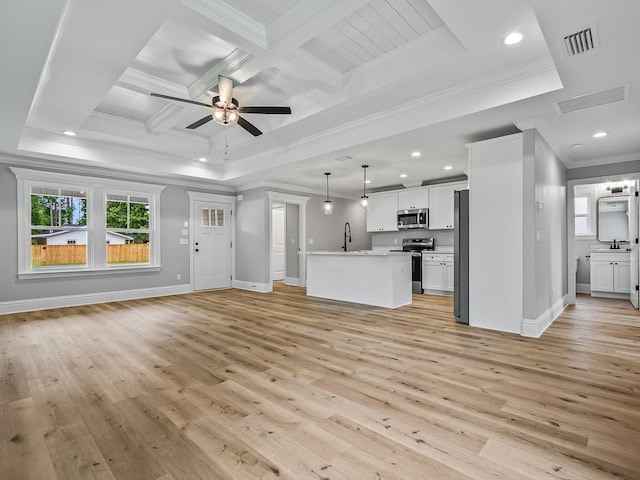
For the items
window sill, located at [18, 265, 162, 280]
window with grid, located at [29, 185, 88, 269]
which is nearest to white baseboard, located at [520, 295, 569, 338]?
window sill, located at [18, 265, 162, 280]

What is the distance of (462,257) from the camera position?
4398 mm

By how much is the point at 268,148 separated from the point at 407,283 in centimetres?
351

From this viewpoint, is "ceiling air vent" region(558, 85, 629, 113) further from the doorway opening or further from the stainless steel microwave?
the stainless steel microwave

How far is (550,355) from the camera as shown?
10.3 feet

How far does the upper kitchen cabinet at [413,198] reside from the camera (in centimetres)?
750

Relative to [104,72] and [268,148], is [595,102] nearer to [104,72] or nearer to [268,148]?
[268,148]

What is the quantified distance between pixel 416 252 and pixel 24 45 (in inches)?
265

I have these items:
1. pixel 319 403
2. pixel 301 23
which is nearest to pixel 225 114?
pixel 301 23

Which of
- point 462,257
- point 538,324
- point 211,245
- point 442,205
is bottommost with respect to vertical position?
point 538,324

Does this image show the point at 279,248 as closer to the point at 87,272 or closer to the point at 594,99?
the point at 87,272

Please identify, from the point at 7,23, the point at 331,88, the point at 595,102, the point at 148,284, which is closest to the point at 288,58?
the point at 331,88

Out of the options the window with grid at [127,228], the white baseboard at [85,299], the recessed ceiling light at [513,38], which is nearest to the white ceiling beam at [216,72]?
the recessed ceiling light at [513,38]

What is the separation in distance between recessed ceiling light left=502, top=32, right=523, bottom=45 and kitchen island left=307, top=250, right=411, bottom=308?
130 inches

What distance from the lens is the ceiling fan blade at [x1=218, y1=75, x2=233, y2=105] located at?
11.0 feet
